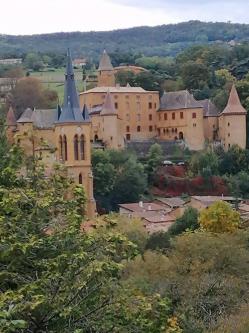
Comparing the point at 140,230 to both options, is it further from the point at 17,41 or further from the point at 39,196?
the point at 17,41

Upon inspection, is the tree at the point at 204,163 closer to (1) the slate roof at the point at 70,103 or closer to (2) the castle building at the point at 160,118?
(2) the castle building at the point at 160,118

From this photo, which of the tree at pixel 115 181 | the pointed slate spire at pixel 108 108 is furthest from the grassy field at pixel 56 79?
the tree at pixel 115 181

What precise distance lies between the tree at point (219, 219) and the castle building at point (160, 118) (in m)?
19.6

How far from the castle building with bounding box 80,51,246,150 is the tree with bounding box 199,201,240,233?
19590mm

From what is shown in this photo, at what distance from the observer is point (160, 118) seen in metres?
65.6

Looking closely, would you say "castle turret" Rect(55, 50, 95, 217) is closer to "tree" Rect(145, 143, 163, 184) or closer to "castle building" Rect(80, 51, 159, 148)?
"tree" Rect(145, 143, 163, 184)

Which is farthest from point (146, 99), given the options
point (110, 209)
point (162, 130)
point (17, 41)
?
point (17, 41)

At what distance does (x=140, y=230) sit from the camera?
39.0 m

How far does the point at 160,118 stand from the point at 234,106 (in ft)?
21.4

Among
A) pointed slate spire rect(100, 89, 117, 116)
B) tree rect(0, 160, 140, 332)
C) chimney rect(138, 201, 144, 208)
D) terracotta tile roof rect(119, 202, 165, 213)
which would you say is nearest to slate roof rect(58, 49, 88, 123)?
terracotta tile roof rect(119, 202, 165, 213)

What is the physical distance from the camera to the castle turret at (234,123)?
6066cm

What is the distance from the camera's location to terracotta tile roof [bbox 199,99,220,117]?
63.3m

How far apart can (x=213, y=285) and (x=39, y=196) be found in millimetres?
15548

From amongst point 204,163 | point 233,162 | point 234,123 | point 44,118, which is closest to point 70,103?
point 204,163
